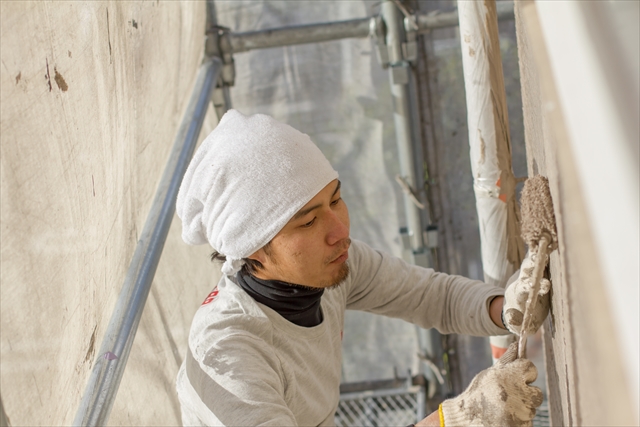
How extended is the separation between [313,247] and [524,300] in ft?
1.39

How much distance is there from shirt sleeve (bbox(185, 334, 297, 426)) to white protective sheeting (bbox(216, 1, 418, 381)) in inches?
56.1

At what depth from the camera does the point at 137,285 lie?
1.58 m

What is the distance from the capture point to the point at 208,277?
7.54 ft

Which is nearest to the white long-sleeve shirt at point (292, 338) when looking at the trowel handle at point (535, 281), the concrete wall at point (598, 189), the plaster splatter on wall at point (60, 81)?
the trowel handle at point (535, 281)

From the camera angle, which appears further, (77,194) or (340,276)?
(340,276)

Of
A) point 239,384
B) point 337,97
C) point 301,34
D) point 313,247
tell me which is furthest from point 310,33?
point 239,384

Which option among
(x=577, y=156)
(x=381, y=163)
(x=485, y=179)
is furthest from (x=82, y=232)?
(x=381, y=163)

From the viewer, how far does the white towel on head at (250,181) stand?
1.29m

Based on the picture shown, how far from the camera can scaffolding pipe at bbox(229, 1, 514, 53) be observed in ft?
7.70

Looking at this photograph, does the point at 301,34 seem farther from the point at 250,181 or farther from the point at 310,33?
the point at 250,181

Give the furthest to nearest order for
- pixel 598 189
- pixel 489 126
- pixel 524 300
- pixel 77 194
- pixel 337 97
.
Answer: pixel 337 97, pixel 489 126, pixel 77 194, pixel 524 300, pixel 598 189

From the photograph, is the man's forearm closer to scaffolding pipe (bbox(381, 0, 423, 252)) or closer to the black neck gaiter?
the black neck gaiter

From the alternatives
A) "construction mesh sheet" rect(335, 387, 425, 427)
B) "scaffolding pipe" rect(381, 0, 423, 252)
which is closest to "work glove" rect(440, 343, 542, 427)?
"scaffolding pipe" rect(381, 0, 423, 252)

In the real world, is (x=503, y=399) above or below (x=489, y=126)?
below
